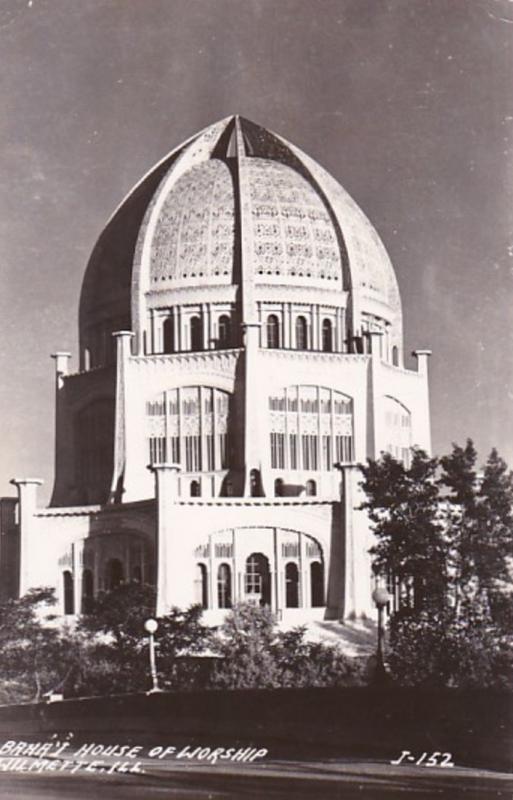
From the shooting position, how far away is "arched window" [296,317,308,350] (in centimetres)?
7575

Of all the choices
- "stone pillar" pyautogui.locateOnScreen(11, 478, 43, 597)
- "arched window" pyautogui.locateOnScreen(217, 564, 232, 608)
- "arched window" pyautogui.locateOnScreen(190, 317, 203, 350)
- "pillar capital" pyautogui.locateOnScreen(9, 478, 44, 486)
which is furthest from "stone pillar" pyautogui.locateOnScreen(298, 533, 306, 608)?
"arched window" pyautogui.locateOnScreen(190, 317, 203, 350)

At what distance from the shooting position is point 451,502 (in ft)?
161

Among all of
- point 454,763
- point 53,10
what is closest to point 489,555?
point 454,763

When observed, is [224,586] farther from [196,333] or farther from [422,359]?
[422,359]

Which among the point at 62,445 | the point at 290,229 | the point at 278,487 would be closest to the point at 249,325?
the point at 290,229

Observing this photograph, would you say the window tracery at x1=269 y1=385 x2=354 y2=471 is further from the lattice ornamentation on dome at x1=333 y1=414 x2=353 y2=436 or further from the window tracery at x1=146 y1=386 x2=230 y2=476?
the window tracery at x1=146 y1=386 x2=230 y2=476

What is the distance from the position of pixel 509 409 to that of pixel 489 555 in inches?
573

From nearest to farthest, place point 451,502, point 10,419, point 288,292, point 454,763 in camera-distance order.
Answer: point 454,763 → point 451,502 → point 10,419 → point 288,292

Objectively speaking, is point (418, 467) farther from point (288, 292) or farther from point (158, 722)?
point (288, 292)

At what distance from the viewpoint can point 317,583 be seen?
6481 cm

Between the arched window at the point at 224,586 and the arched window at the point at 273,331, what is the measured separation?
47.4 ft

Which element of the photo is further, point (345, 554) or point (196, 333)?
point (196, 333)

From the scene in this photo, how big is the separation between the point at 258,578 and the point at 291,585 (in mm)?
1405

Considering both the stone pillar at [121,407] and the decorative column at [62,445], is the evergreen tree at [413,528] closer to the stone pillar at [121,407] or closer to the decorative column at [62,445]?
the stone pillar at [121,407]
